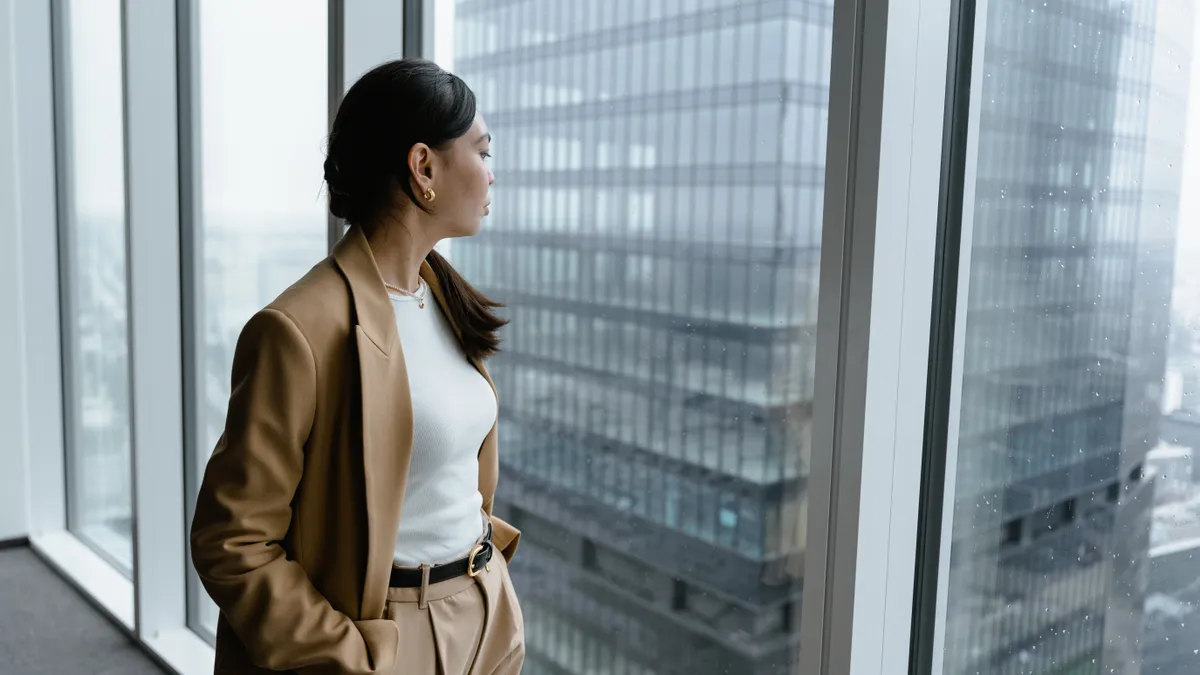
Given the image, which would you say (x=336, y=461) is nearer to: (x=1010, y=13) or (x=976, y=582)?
(x=976, y=582)

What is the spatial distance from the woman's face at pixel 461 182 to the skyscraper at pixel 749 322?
390mm

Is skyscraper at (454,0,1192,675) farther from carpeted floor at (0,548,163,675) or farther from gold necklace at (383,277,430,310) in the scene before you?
carpeted floor at (0,548,163,675)

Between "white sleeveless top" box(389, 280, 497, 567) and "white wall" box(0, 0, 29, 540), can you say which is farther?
"white wall" box(0, 0, 29, 540)

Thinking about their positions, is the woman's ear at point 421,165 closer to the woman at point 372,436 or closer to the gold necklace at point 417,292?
the woman at point 372,436

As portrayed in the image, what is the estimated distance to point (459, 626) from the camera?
1.28 meters

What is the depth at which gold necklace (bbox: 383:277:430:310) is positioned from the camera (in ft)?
4.20

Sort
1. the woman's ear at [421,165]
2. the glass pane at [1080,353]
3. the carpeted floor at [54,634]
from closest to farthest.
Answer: the glass pane at [1080,353], the woman's ear at [421,165], the carpeted floor at [54,634]

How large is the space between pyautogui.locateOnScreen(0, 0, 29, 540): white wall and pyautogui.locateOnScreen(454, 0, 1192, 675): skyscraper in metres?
2.52

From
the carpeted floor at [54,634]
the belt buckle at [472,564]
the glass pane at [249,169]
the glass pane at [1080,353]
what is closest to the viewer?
the glass pane at [1080,353]

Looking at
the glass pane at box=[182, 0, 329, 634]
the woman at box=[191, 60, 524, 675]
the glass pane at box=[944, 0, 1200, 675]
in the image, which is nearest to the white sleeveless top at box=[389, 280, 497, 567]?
the woman at box=[191, 60, 524, 675]

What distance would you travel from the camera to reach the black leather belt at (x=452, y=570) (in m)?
1.24

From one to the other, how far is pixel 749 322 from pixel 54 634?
→ 269 centimetres

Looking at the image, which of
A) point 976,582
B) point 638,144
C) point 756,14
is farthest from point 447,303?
point 976,582

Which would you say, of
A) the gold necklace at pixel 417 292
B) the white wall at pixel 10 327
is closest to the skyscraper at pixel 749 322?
the gold necklace at pixel 417 292
